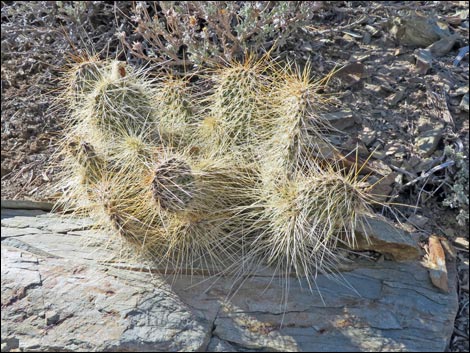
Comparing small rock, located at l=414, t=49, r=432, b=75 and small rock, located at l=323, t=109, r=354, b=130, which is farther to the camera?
small rock, located at l=414, t=49, r=432, b=75

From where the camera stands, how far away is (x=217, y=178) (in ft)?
11.4

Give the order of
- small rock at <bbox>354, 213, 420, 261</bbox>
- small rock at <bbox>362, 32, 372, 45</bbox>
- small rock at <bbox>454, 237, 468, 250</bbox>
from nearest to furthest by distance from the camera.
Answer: small rock at <bbox>354, 213, 420, 261</bbox>, small rock at <bbox>454, 237, 468, 250</bbox>, small rock at <bbox>362, 32, 372, 45</bbox>

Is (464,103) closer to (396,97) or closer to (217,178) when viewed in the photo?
(396,97)

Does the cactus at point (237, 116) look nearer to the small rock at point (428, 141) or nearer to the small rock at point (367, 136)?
the small rock at point (367, 136)

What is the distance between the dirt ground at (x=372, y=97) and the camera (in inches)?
160

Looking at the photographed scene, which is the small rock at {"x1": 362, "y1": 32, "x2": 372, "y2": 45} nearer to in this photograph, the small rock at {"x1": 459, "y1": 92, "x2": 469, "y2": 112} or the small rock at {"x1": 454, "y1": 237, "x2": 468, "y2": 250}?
the small rock at {"x1": 459, "y1": 92, "x2": 469, "y2": 112}

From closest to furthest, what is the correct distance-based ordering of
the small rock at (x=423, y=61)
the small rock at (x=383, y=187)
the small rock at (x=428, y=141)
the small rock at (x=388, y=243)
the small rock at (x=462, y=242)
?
the small rock at (x=388, y=243)
the small rock at (x=462, y=242)
the small rock at (x=383, y=187)
the small rock at (x=428, y=141)
the small rock at (x=423, y=61)

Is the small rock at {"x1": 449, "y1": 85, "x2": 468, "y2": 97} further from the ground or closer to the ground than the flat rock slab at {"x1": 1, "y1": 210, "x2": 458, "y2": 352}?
further from the ground

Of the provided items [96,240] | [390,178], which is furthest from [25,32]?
[390,178]

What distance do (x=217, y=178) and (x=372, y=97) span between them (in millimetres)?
1744

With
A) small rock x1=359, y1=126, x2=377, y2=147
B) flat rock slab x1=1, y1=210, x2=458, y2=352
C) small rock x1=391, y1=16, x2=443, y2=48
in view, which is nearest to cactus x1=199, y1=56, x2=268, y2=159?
flat rock slab x1=1, y1=210, x2=458, y2=352

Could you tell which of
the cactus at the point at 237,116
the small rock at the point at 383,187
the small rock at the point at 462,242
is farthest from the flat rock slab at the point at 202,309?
the cactus at the point at 237,116

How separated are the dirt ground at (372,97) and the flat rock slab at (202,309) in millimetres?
357

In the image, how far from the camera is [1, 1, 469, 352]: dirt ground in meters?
4.07
